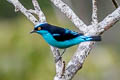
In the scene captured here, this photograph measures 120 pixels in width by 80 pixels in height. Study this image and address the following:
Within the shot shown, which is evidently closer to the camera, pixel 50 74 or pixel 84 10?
pixel 50 74

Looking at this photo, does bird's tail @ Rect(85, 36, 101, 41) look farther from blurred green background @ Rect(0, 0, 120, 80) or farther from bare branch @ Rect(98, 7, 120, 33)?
blurred green background @ Rect(0, 0, 120, 80)

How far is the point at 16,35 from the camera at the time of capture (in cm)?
724

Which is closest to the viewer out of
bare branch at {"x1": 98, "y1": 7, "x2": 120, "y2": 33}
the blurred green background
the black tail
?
the black tail

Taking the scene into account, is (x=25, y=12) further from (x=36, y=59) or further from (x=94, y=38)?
(x=36, y=59)

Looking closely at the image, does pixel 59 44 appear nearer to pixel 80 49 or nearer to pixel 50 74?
pixel 80 49

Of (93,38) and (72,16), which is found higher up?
(72,16)

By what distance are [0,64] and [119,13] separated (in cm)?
266

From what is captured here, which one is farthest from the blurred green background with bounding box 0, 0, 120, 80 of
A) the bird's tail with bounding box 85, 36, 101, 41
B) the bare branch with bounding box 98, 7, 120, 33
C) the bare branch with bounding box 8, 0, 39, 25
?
the bird's tail with bounding box 85, 36, 101, 41

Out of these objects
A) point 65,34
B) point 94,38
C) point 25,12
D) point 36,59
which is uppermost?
point 25,12

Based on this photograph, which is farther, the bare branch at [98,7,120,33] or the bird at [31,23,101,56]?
the bare branch at [98,7,120,33]

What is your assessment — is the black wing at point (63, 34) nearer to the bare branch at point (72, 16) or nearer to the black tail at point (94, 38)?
the black tail at point (94, 38)

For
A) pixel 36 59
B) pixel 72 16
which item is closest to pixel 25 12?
pixel 72 16

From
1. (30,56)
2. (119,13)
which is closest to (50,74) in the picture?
(30,56)

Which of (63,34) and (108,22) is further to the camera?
(108,22)
